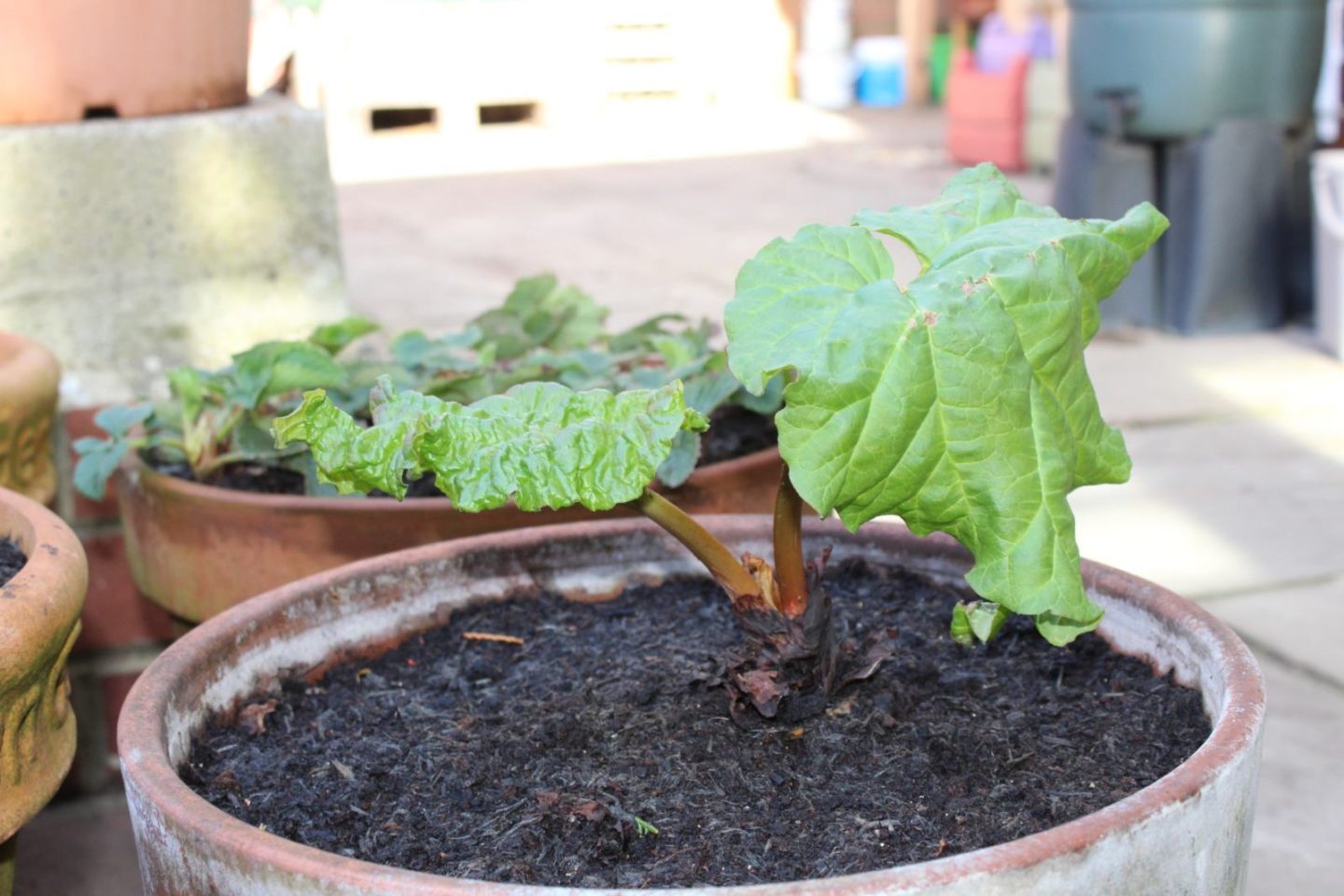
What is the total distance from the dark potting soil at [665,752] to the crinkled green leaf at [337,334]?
597mm

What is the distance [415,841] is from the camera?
859mm

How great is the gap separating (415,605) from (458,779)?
233mm

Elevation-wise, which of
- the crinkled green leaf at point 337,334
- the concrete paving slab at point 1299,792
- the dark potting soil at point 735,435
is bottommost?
the concrete paving slab at point 1299,792

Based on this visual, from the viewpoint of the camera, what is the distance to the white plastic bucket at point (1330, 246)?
345 cm

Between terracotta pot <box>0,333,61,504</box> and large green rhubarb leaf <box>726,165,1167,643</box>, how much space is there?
83cm

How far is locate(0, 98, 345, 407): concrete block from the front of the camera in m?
1.86

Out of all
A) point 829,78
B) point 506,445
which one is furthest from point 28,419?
point 829,78

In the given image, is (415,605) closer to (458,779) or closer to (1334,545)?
(458,779)

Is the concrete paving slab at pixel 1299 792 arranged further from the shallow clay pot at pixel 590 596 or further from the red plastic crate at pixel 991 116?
the red plastic crate at pixel 991 116

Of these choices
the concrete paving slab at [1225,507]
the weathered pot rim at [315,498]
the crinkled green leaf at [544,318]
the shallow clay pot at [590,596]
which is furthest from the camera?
the concrete paving slab at [1225,507]

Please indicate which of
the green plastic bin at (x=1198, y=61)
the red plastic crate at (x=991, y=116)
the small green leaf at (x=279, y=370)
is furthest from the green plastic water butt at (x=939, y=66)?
the small green leaf at (x=279, y=370)

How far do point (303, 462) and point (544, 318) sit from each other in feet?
1.43

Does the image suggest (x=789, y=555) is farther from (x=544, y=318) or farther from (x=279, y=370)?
(x=544, y=318)

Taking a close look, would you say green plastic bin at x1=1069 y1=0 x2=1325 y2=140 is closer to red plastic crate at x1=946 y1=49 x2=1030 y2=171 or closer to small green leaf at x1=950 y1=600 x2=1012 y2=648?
red plastic crate at x1=946 y1=49 x2=1030 y2=171
